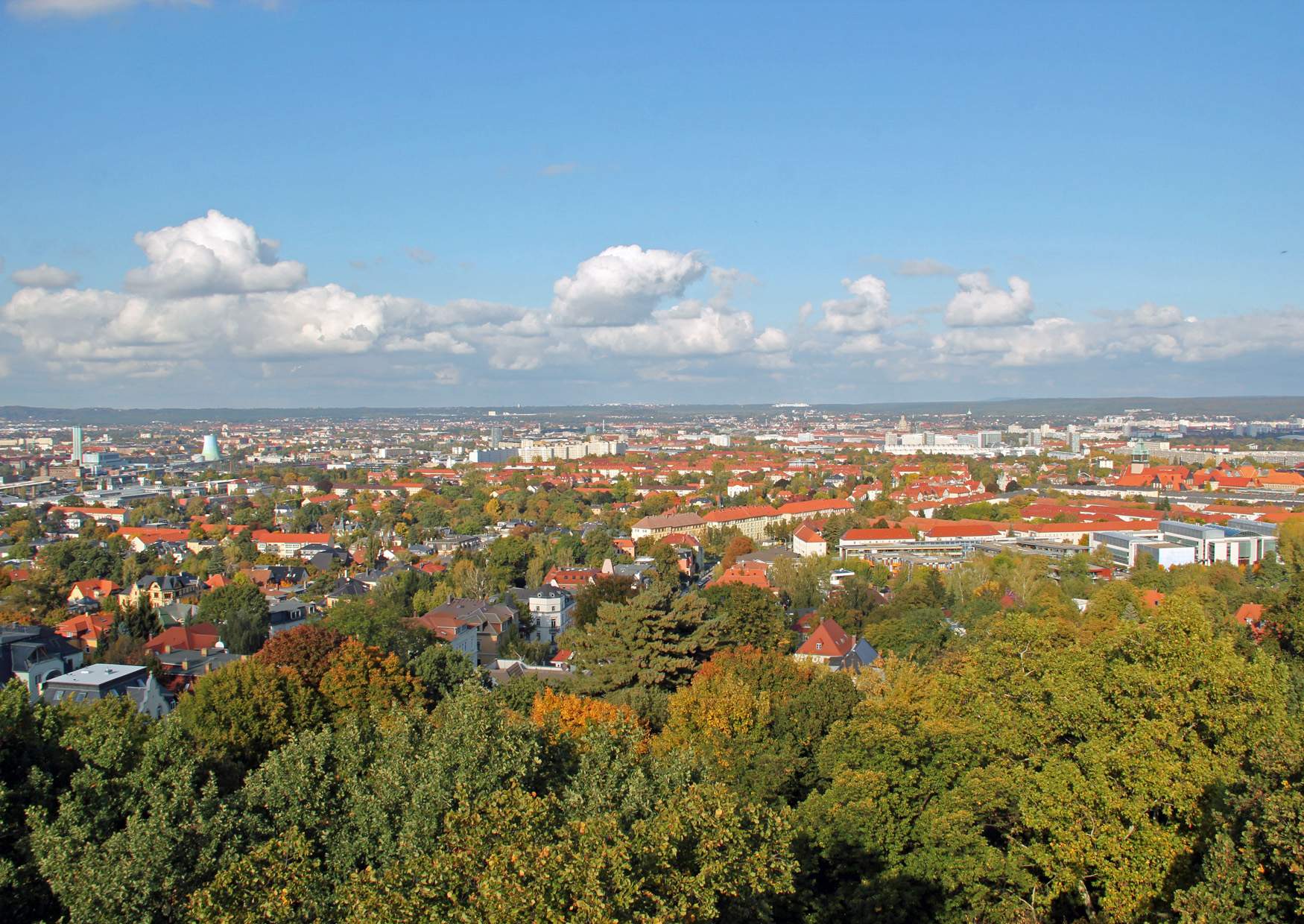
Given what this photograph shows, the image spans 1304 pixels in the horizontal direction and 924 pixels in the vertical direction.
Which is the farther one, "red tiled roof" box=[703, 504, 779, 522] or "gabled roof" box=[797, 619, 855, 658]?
"red tiled roof" box=[703, 504, 779, 522]

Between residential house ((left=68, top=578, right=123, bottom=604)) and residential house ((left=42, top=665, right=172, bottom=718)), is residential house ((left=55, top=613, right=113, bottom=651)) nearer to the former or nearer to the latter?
residential house ((left=68, top=578, right=123, bottom=604))

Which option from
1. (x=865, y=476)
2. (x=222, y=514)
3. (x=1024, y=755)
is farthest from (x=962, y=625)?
(x=865, y=476)

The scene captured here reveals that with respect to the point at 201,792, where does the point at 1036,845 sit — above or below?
below

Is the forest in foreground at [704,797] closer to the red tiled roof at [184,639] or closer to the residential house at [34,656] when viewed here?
the residential house at [34,656]

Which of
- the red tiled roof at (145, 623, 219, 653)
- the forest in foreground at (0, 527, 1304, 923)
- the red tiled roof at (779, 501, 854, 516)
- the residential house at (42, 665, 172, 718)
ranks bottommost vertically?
the red tiled roof at (779, 501, 854, 516)

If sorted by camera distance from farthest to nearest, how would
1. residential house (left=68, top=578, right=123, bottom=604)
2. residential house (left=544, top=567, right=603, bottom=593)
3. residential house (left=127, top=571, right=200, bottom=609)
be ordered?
residential house (left=544, top=567, right=603, bottom=593) < residential house (left=68, top=578, right=123, bottom=604) < residential house (left=127, top=571, right=200, bottom=609)

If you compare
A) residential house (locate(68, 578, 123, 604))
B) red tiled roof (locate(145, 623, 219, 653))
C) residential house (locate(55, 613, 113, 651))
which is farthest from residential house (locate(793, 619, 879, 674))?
residential house (locate(68, 578, 123, 604))

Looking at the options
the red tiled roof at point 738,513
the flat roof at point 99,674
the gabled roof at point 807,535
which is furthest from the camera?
the red tiled roof at point 738,513

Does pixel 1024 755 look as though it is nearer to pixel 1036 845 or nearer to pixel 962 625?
pixel 1036 845

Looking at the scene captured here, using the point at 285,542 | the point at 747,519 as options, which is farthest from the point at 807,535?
the point at 285,542

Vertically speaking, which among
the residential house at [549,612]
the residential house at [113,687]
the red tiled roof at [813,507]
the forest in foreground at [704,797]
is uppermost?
the forest in foreground at [704,797]

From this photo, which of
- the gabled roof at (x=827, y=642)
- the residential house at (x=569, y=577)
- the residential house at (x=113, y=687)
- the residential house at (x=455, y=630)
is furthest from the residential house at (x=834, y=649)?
the residential house at (x=113, y=687)
